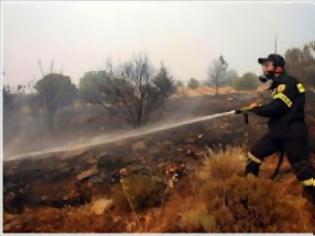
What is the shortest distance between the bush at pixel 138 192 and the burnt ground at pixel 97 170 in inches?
1.1

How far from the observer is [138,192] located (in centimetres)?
257

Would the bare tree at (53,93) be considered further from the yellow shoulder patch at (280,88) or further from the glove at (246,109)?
the yellow shoulder patch at (280,88)

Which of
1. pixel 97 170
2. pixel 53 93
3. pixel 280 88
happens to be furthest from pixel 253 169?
pixel 53 93

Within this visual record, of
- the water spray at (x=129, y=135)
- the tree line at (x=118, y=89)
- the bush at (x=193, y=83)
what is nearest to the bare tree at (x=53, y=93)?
the tree line at (x=118, y=89)

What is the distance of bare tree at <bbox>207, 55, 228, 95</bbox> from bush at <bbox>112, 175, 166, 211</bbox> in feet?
1.70

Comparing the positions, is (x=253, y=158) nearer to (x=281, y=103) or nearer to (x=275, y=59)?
(x=281, y=103)

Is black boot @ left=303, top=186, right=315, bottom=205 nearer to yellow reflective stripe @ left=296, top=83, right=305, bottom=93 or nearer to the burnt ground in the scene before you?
the burnt ground

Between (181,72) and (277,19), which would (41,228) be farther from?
(277,19)

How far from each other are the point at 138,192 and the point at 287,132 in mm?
738

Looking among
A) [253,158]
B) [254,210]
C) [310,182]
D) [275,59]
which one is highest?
[275,59]

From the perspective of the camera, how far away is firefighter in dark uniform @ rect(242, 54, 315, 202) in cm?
255

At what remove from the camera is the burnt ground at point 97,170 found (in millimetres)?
2586

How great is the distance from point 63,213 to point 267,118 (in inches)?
41.1

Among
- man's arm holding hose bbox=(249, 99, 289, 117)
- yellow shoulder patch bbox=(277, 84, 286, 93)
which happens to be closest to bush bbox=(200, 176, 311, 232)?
man's arm holding hose bbox=(249, 99, 289, 117)
